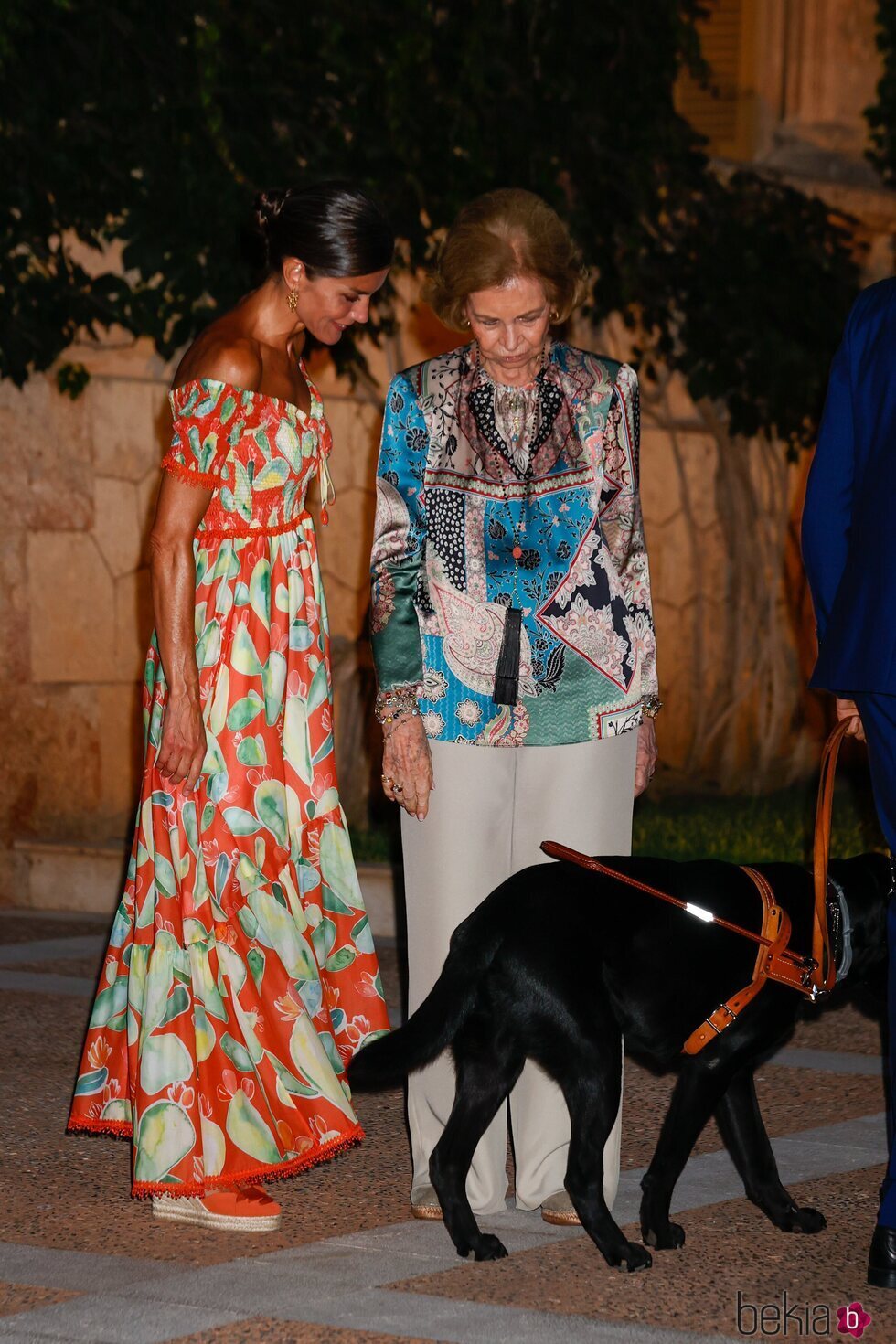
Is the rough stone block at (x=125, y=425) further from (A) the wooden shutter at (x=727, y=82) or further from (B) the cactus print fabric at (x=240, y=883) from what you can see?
(B) the cactus print fabric at (x=240, y=883)

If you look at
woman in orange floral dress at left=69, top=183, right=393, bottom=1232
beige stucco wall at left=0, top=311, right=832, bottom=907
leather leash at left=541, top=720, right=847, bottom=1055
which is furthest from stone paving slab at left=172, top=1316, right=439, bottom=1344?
beige stucco wall at left=0, top=311, right=832, bottom=907

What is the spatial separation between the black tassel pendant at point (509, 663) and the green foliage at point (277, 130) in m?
5.01

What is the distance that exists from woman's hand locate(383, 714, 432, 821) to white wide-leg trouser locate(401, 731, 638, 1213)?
35 mm

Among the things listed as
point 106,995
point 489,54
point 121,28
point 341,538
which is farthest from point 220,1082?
point 341,538

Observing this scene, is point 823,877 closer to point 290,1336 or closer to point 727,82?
point 290,1336

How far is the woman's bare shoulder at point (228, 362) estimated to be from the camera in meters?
4.27

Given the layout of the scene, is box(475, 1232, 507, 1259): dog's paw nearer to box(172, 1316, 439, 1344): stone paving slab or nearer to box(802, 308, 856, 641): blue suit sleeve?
box(172, 1316, 439, 1344): stone paving slab

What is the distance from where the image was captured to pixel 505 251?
4.13m

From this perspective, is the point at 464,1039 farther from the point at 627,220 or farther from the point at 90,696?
the point at 627,220

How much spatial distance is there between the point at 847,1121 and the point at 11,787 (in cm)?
585

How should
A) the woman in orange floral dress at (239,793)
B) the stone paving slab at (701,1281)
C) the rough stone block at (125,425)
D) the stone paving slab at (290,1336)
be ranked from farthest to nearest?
the rough stone block at (125,425)
the woman in orange floral dress at (239,793)
the stone paving slab at (701,1281)
the stone paving slab at (290,1336)

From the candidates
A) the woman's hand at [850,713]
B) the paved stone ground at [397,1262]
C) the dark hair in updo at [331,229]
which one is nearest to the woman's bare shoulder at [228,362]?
the dark hair in updo at [331,229]

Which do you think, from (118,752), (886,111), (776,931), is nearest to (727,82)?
(886,111)

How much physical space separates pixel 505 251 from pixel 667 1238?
201cm
